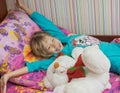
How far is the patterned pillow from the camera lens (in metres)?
1.53

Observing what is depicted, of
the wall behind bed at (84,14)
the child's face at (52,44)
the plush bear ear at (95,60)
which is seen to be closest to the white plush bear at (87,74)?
the plush bear ear at (95,60)

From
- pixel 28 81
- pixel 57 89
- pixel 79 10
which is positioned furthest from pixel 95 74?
pixel 79 10

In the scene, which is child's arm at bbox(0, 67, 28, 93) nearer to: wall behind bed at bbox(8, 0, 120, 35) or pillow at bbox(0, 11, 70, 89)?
pillow at bbox(0, 11, 70, 89)

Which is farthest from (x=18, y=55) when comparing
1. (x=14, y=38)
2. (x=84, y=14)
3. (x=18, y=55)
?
(x=84, y=14)

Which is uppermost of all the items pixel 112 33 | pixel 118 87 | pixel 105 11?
pixel 105 11

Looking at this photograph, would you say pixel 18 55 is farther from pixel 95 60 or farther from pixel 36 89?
pixel 95 60

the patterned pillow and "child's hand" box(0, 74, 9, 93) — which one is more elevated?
the patterned pillow

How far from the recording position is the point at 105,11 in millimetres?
1811

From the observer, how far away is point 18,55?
1.58 meters

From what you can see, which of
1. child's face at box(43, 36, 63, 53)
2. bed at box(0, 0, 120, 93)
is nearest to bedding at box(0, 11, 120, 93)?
bed at box(0, 0, 120, 93)

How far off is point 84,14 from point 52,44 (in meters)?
0.40

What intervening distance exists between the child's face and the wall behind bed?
1.07 feet

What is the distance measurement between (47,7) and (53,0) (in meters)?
0.07

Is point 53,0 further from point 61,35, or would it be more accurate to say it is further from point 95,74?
point 95,74
